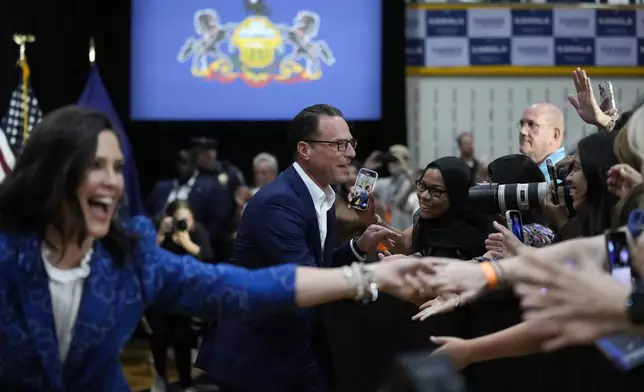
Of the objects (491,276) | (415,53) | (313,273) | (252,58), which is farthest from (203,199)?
(313,273)

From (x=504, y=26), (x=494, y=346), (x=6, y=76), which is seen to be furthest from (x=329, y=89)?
(x=494, y=346)

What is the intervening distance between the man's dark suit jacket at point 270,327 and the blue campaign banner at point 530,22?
690 cm

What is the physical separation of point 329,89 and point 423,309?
22.0 ft

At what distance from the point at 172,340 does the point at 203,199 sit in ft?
4.98

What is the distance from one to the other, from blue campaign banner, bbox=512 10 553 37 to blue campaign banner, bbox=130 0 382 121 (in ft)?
4.16

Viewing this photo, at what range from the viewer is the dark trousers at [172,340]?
22.2 feet

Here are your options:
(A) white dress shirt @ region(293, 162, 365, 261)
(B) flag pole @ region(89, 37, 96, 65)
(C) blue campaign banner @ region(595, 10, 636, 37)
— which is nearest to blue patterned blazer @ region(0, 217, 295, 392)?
(A) white dress shirt @ region(293, 162, 365, 261)

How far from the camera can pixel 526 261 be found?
2135 millimetres

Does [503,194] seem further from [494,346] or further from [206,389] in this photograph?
[206,389]

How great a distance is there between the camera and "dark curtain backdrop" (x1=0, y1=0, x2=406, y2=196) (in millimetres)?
9898

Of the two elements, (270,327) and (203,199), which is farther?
(203,199)

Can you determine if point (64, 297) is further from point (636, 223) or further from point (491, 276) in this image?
point (636, 223)

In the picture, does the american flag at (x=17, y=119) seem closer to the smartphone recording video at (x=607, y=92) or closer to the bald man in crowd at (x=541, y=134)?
the bald man in crowd at (x=541, y=134)

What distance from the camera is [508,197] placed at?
369 cm
